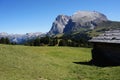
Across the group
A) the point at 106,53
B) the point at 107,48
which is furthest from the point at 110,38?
the point at 106,53

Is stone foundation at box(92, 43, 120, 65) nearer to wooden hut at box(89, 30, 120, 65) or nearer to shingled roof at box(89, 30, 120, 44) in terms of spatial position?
wooden hut at box(89, 30, 120, 65)

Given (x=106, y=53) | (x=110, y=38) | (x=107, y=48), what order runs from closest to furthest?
A: (x=110, y=38) → (x=107, y=48) → (x=106, y=53)

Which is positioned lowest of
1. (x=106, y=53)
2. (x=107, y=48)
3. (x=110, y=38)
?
(x=106, y=53)

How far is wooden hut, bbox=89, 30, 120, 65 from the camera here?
3253 centimetres

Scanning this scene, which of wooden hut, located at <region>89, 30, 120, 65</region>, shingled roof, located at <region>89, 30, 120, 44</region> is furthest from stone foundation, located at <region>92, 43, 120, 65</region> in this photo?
shingled roof, located at <region>89, 30, 120, 44</region>

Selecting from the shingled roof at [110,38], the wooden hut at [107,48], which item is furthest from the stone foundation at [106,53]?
the shingled roof at [110,38]

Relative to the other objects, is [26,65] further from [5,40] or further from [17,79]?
[5,40]

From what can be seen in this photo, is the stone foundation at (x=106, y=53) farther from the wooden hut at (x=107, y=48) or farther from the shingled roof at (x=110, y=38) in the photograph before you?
the shingled roof at (x=110, y=38)

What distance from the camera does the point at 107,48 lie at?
1377 inches

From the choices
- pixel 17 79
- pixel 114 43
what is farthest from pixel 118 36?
pixel 17 79

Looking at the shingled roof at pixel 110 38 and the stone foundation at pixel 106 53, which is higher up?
the shingled roof at pixel 110 38

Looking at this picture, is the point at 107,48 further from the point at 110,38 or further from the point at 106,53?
the point at 110,38

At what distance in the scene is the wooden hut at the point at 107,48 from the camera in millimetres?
32531

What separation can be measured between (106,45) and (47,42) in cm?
6166
